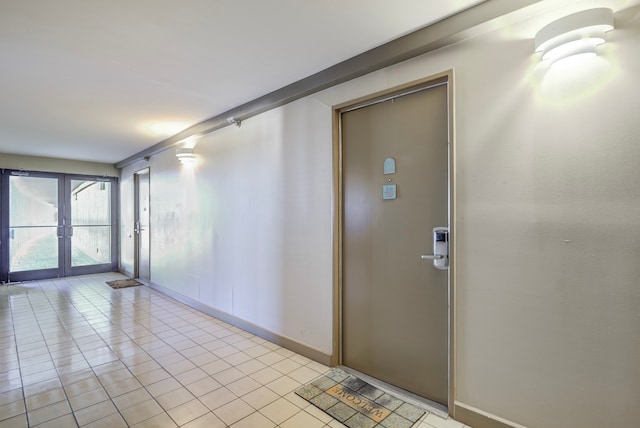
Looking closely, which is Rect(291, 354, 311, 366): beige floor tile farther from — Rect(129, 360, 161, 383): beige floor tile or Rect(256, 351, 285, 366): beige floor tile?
Rect(129, 360, 161, 383): beige floor tile

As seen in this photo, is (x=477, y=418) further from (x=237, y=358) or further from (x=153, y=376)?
(x=153, y=376)

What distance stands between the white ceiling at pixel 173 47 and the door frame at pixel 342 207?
0.36 meters

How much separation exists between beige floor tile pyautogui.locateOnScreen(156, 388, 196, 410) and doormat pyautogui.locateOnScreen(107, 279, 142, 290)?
436 centimetres

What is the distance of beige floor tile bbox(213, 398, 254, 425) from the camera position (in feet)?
6.75

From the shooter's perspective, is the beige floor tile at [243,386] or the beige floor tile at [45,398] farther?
the beige floor tile at [243,386]

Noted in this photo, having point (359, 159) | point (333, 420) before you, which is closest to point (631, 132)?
point (359, 159)

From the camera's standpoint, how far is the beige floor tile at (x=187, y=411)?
6.73ft

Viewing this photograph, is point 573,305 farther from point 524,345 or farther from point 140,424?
point 140,424

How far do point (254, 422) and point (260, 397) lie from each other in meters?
0.29

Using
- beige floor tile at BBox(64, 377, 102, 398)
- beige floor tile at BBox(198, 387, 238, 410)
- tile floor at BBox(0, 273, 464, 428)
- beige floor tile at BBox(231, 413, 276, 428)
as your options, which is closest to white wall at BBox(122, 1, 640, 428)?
tile floor at BBox(0, 273, 464, 428)

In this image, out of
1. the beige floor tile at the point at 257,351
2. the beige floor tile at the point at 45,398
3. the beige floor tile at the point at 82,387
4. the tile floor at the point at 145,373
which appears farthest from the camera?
the beige floor tile at the point at 257,351

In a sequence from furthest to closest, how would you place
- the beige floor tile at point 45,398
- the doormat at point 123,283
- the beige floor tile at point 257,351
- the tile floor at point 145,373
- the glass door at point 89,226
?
the glass door at point 89,226
the doormat at point 123,283
the beige floor tile at point 257,351
the beige floor tile at point 45,398
the tile floor at point 145,373

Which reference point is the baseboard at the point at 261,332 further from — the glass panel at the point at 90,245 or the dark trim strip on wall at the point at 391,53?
the glass panel at the point at 90,245

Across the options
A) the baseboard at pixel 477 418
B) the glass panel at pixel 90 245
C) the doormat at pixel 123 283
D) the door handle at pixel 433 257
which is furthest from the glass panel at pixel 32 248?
the baseboard at pixel 477 418
